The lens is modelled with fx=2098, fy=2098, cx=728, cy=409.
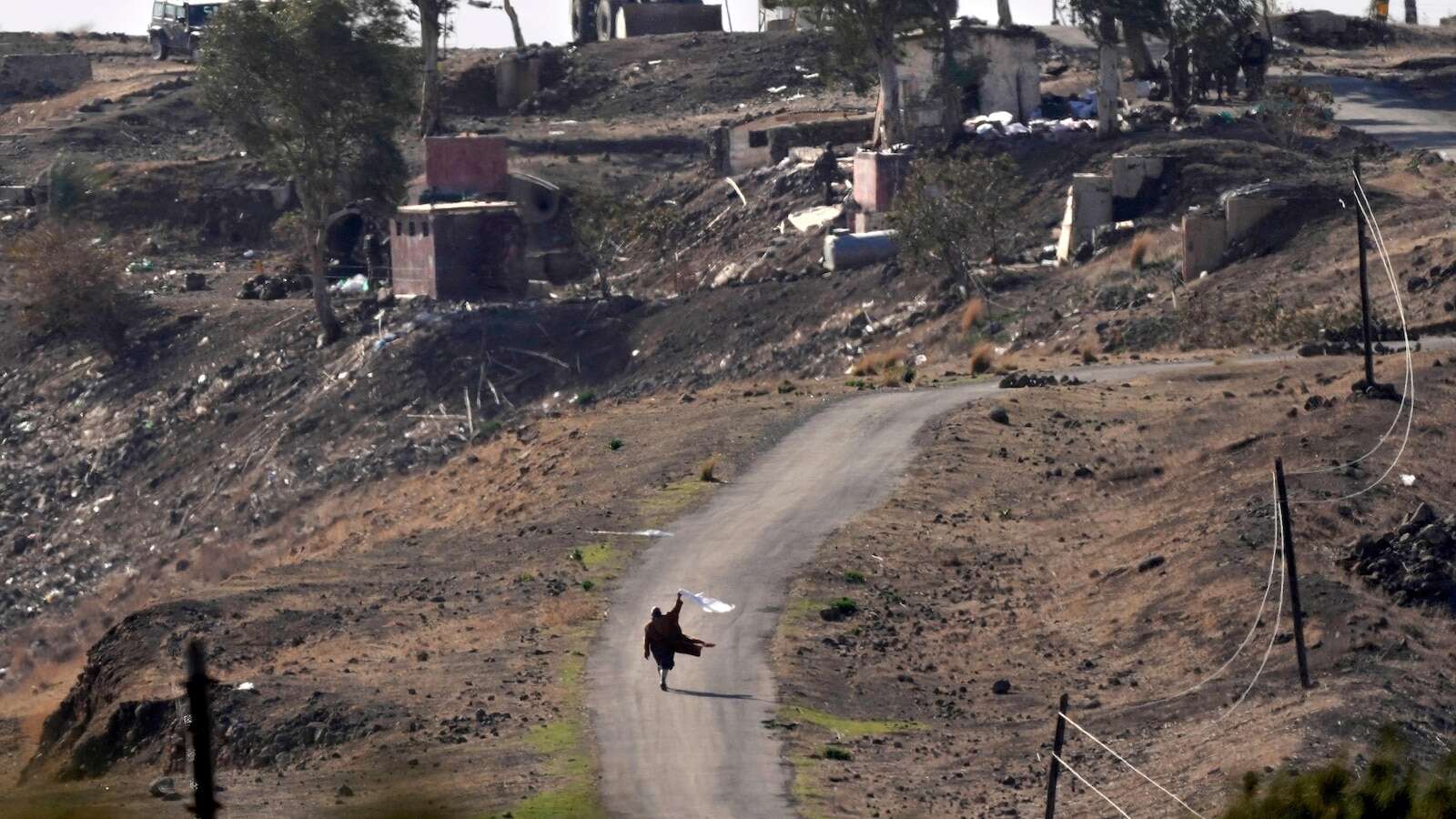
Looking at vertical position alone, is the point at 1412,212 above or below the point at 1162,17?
below

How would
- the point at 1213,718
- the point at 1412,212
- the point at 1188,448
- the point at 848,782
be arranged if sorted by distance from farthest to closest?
the point at 1412,212, the point at 1188,448, the point at 1213,718, the point at 848,782

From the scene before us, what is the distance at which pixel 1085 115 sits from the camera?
48.7m

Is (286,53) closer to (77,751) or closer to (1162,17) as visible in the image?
(1162,17)

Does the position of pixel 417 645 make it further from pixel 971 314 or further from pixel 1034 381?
pixel 971 314

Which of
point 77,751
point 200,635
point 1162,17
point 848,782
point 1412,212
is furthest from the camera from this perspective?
point 1162,17

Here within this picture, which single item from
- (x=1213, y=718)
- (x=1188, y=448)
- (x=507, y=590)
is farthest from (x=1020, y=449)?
(x=1213, y=718)

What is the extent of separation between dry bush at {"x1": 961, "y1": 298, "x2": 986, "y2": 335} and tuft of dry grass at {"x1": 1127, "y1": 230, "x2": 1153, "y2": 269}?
2.81 meters

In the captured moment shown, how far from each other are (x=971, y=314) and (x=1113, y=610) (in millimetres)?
16571

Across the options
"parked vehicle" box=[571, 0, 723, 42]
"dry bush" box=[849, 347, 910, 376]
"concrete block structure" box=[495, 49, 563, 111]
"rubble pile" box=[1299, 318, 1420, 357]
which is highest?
"parked vehicle" box=[571, 0, 723, 42]

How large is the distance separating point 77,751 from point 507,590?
16.2 feet

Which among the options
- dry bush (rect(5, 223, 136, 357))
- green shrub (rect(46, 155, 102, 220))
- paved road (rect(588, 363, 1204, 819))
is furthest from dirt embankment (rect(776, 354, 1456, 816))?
green shrub (rect(46, 155, 102, 220))

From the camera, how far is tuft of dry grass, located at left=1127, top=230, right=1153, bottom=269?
38.0 meters

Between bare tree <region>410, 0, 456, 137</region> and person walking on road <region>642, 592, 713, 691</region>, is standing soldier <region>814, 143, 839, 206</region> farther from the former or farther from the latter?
person walking on road <region>642, 592, 713, 691</region>

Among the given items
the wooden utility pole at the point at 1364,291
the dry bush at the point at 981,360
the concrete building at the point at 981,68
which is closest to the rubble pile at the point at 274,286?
the concrete building at the point at 981,68
